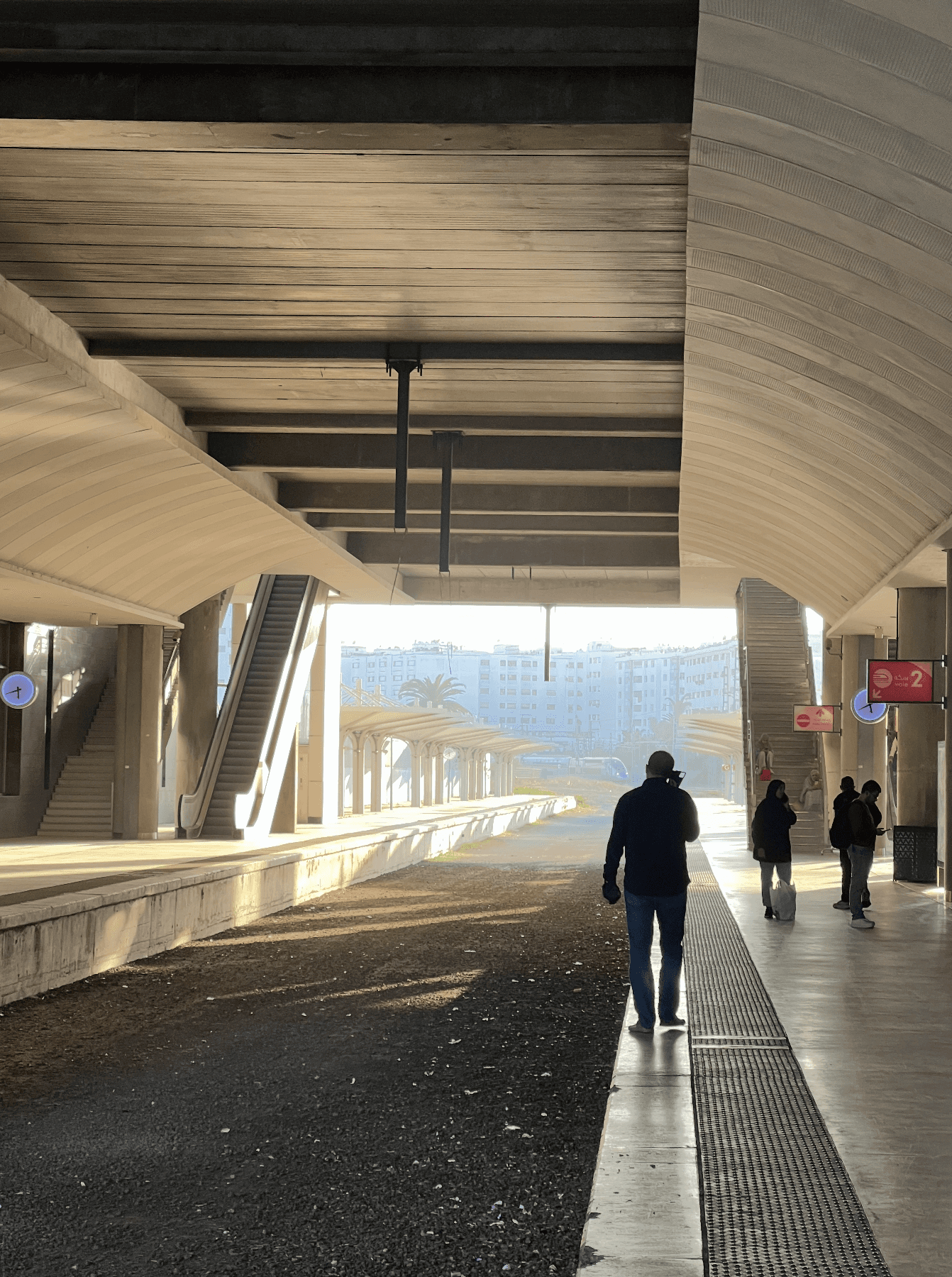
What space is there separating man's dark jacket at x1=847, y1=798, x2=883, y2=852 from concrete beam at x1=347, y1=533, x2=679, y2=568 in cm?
987

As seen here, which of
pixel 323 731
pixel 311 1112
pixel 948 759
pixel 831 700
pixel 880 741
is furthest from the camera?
pixel 323 731

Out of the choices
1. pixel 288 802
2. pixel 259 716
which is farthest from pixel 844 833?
pixel 288 802

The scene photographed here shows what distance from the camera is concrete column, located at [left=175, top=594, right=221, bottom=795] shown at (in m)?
21.9

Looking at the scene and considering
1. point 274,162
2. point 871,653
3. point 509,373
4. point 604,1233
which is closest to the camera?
point 604,1233

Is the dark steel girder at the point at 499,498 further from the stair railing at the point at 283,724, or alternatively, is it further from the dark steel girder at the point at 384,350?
the dark steel girder at the point at 384,350

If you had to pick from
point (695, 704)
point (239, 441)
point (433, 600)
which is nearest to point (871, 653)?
point (433, 600)

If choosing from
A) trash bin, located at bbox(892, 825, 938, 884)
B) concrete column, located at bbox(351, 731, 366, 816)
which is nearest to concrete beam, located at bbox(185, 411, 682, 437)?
trash bin, located at bbox(892, 825, 938, 884)

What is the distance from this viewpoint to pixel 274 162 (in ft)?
23.3

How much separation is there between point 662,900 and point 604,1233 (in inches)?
131

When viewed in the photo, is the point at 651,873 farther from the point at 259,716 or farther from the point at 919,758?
the point at 259,716

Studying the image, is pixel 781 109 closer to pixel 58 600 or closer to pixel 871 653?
pixel 58 600

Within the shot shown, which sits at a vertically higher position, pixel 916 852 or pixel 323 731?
pixel 323 731

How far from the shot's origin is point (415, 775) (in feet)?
156

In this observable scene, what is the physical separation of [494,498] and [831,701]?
1095 cm
